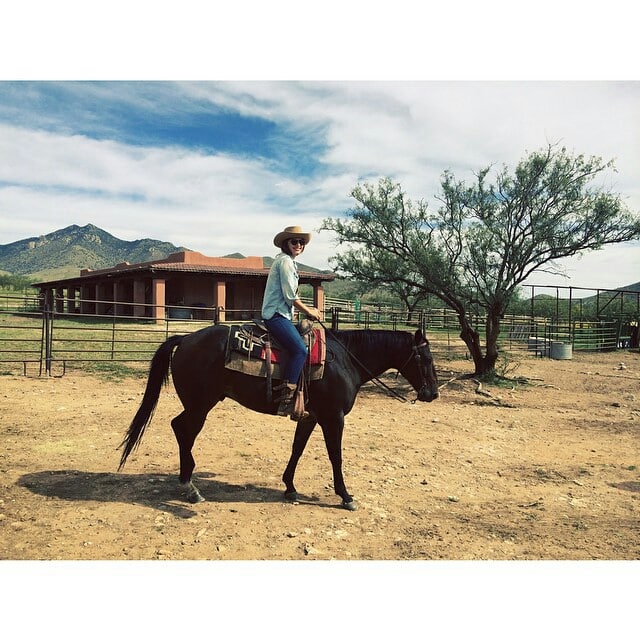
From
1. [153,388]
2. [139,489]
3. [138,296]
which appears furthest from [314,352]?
[138,296]

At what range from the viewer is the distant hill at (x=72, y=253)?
140 meters

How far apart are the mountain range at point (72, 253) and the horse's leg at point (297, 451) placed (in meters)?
141

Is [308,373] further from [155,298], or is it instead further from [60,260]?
[60,260]

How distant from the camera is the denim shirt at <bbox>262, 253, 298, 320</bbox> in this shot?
12.6 ft

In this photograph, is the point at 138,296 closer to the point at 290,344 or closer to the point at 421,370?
the point at 290,344

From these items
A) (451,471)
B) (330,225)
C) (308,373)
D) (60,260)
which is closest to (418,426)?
(451,471)

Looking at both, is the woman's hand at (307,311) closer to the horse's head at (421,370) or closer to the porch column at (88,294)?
the horse's head at (421,370)

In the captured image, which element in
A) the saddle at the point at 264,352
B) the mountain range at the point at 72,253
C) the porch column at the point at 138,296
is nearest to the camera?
the saddle at the point at 264,352

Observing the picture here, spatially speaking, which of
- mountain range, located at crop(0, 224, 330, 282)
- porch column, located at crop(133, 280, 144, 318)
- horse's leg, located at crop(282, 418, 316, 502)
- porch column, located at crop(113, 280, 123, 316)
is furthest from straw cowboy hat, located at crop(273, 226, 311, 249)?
mountain range, located at crop(0, 224, 330, 282)

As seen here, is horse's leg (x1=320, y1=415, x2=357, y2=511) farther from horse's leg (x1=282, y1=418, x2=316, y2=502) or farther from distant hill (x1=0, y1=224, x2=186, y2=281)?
distant hill (x1=0, y1=224, x2=186, y2=281)

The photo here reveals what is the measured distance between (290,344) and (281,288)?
50 cm

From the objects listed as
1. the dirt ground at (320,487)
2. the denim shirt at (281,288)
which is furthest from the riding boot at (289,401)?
the dirt ground at (320,487)

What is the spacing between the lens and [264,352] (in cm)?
410

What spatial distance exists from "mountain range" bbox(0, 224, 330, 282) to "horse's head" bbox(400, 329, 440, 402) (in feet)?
463
